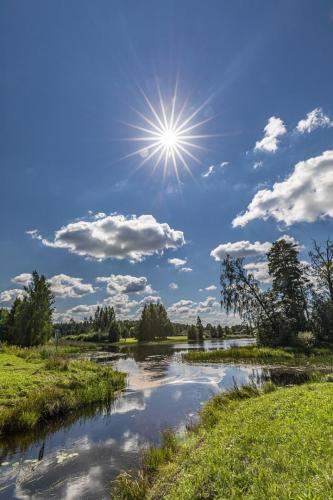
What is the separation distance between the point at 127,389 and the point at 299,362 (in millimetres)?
16693

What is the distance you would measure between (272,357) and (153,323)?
73220 millimetres

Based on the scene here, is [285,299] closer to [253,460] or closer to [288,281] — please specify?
[288,281]

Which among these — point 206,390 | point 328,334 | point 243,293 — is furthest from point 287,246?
point 206,390

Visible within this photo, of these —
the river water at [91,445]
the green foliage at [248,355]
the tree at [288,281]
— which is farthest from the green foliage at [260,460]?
the tree at [288,281]

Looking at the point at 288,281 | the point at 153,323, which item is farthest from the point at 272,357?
the point at 153,323

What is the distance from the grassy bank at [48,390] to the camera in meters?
11.5

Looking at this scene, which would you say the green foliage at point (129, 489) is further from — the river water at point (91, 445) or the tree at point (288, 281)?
the tree at point (288, 281)

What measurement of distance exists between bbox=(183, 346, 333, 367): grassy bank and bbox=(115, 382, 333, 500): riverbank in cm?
1852

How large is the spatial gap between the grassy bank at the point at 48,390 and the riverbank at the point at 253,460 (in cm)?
630

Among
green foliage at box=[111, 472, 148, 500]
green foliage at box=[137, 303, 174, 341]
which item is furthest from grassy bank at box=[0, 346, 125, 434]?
green foliage at box=[137, 303, 174, 341]

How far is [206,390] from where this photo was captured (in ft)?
60.7

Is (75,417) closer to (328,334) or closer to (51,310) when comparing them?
(328,334)

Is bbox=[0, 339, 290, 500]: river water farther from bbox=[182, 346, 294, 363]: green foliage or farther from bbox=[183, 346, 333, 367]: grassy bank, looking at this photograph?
bbox=[182, 346, 294, 363]: green foliage

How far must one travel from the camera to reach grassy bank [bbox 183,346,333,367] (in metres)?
26.3
